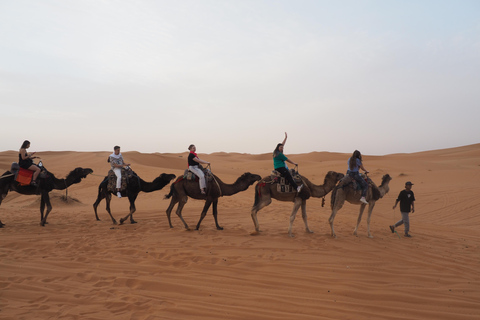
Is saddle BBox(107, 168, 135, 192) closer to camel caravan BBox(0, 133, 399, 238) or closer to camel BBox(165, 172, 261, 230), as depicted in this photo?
camel caravan BBox(0, 133, 399, 238)

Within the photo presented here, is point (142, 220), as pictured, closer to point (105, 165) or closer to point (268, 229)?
point (268, 229)

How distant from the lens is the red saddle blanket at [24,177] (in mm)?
10914

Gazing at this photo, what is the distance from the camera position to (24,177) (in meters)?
10.9

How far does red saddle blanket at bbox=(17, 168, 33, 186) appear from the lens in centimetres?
1091

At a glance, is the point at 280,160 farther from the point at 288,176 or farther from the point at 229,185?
the point at 229,185

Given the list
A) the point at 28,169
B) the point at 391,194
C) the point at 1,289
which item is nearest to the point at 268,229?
the point at 1,289

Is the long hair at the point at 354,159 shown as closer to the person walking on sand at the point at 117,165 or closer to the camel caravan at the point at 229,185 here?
the camel caravan at the point at 229,185

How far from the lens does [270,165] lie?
3959 cm

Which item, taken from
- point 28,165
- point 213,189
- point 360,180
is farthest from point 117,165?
point 360,180

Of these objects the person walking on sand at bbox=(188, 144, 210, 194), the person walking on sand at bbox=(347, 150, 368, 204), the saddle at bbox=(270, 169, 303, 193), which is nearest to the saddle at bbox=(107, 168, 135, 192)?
the person walking on sand at bbox=(188, 144, 210, 194)

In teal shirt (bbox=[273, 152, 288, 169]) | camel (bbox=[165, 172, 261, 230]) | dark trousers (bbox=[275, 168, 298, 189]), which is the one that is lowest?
camel (bbox=[165, 172, 261, 230])

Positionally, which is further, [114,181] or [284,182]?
[114,181]

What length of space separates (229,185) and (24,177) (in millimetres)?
7006

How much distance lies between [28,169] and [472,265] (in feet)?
43.2
